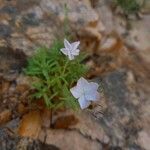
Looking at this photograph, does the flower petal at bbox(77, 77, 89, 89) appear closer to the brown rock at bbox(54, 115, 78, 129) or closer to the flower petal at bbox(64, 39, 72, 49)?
the flower petal at bbox(64, 39, 72, 49)

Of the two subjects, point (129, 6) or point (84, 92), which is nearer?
point (84, 92)

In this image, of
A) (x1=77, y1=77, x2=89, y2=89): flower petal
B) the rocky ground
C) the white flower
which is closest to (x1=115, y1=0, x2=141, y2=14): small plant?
the rocky ground

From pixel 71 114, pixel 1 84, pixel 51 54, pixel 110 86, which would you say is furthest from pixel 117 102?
pixel 1 84

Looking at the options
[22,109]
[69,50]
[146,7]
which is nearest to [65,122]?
[22,109]

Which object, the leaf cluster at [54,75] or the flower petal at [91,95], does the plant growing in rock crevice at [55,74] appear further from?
the flower petal at [91,95]

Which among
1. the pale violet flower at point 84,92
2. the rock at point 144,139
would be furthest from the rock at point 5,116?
the rock at point 144,139

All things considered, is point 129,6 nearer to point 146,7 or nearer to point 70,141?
point 146,7
